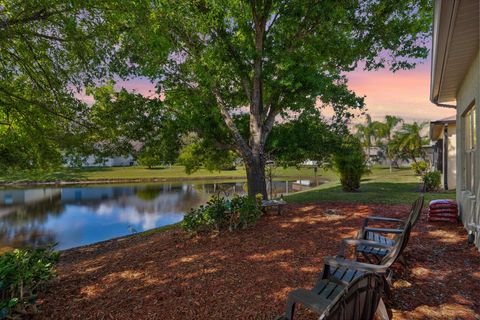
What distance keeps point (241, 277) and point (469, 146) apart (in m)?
5.91

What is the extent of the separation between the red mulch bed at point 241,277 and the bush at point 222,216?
1.06 feet

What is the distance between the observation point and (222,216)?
746 cm

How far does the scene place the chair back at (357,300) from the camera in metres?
2.01

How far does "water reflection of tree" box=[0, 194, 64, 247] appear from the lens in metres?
13.8

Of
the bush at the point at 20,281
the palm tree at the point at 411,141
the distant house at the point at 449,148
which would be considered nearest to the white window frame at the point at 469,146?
the bush at the point at 20,281

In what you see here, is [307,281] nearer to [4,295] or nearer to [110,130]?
[4,295]

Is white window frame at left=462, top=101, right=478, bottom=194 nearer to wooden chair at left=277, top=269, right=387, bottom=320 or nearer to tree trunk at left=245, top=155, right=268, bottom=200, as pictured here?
wooden chair at left=277, top=269, right=387, bottom=320

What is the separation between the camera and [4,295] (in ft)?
13.0

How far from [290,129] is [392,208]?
4585 mm

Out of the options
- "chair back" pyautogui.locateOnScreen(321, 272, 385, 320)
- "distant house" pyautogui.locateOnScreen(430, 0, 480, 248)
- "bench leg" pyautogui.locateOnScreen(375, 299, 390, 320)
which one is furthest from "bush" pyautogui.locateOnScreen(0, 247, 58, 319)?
"distant house" pyautogui.locateOnScreen(430, 0, 480, 248)

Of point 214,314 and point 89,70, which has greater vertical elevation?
point 89,70

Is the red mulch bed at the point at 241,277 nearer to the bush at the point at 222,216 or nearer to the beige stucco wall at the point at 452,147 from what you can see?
the bush at the point at 222,216

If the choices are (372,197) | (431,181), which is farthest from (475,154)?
(431,181)

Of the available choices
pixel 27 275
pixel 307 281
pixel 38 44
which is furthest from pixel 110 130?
pixel 307 281
